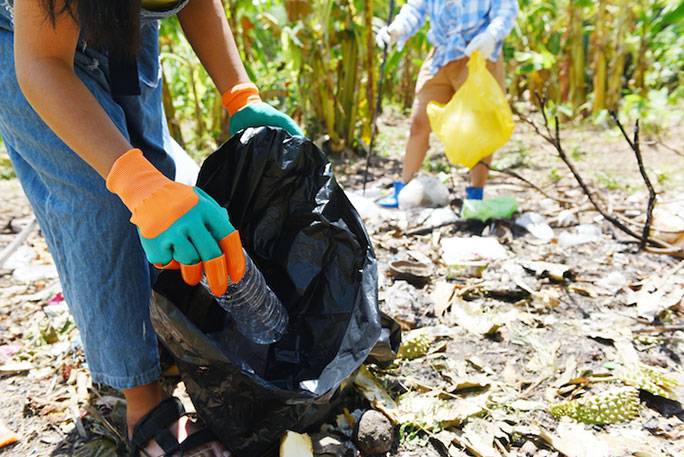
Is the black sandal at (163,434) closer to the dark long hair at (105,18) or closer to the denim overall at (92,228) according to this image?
the denim overall at (92,228)

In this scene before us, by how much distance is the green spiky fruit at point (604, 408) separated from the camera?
1.15 metres

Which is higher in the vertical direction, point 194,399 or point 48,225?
point 48,225

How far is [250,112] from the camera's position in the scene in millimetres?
1231

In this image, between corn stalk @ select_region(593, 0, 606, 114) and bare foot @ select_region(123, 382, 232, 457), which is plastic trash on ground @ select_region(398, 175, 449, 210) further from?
corn stalk @ select_region(593, 0, 606, 114)

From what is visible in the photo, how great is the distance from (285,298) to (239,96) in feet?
1.92

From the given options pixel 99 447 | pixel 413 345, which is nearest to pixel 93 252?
pixel 99 447

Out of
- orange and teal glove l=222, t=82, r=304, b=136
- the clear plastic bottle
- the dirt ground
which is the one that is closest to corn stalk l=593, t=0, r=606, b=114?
the dirt ground

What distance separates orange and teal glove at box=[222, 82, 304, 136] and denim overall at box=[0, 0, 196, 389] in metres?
0.24

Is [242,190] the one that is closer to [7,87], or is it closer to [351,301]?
[351,301]

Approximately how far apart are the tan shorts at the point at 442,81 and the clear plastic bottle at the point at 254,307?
1.89 m

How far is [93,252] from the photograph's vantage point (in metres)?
1.05

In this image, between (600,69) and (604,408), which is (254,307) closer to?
(604,408)

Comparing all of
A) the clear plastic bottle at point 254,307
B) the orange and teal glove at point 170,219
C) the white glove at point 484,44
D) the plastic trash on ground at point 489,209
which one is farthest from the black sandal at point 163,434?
the white glove at point 484,44

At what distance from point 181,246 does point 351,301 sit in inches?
17.7
